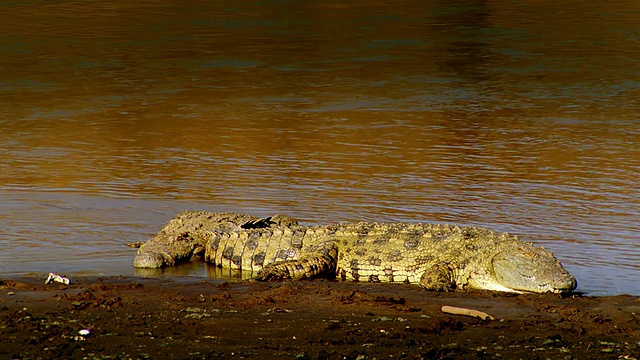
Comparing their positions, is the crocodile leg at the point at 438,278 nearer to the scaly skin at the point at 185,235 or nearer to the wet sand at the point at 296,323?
the wet sand at the point at 296,323

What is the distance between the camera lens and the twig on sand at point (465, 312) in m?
5.86

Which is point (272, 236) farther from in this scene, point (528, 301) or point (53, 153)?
point (53, 153)

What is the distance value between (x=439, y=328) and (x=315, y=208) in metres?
3.75

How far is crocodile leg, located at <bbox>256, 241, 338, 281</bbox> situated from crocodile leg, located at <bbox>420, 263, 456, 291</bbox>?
2.18 ft

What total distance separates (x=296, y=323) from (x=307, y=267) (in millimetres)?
1610

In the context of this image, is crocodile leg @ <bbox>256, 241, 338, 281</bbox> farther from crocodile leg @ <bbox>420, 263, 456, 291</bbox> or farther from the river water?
crocodile leg @ <bbox>420, 263, 456, 291</bbox>

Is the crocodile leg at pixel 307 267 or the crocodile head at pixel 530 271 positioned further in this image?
the crocodile leg at pixel 307 267

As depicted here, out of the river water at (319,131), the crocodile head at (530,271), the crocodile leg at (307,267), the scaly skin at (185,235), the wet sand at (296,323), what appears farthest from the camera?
the river water at (319,131)

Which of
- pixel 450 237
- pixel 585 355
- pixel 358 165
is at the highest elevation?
pixel 358 165

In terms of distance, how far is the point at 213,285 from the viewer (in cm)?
682

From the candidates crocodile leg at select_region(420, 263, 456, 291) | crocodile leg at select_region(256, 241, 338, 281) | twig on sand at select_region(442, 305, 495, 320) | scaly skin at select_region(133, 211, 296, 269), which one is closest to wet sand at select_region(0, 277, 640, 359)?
twig on sand at select_region(442, 305, 495, 320)

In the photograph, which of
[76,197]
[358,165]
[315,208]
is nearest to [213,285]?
[315,208]

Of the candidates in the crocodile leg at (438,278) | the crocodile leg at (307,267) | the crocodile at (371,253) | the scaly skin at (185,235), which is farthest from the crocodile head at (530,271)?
the scaly skin at (185,235)

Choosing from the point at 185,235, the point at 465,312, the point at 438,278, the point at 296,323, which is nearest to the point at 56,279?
the point at 185,235
